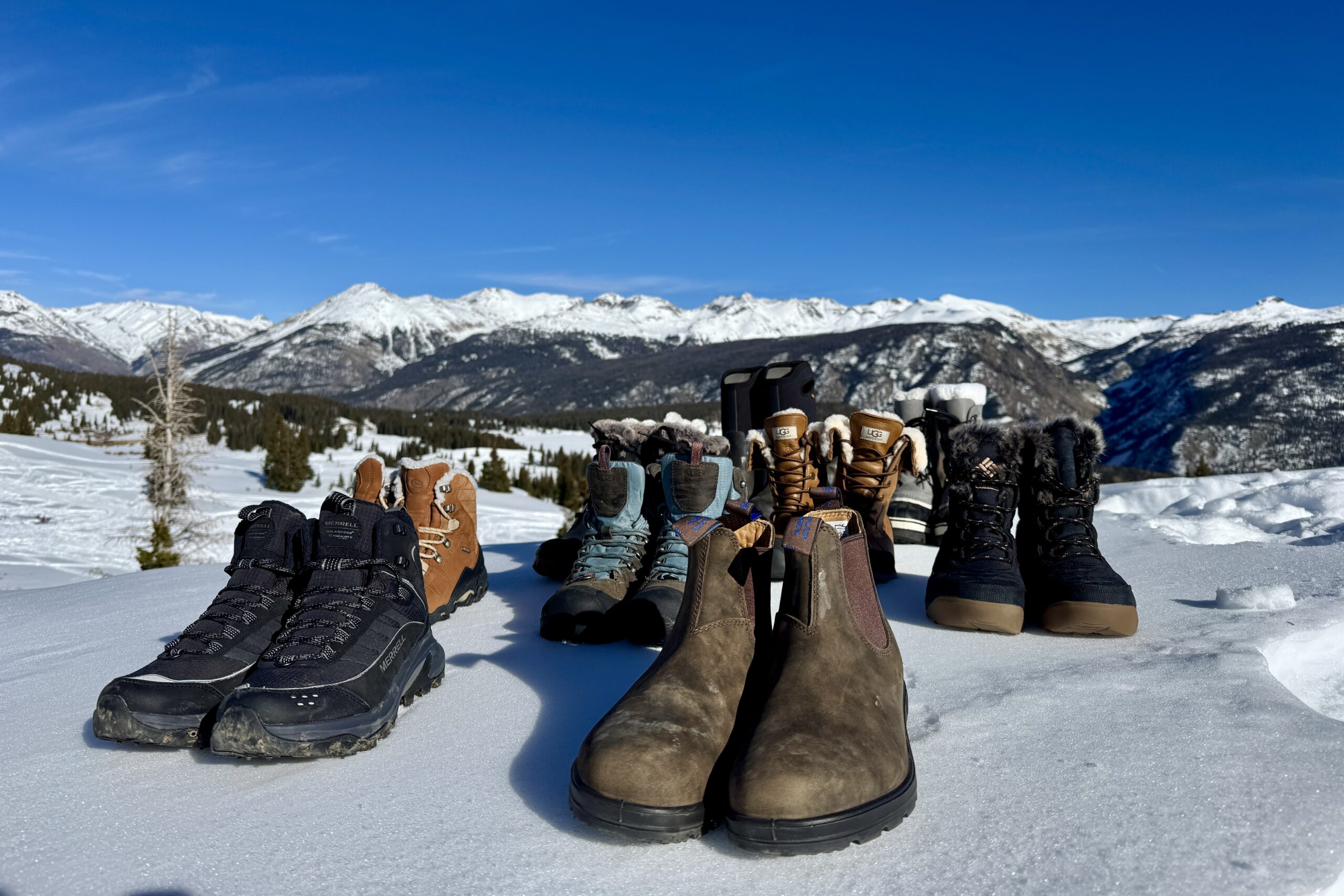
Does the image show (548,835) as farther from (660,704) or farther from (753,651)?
(753,651)

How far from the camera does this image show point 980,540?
2.92 metres

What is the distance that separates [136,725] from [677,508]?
194cm

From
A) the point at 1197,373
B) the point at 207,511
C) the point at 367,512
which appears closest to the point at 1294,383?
the point at 1197,373

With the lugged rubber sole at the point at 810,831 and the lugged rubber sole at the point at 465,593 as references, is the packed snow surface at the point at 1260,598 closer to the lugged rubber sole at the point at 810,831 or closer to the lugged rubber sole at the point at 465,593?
the lugged rubber sole at the point at 810,831

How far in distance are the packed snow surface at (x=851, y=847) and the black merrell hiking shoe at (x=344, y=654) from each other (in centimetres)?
8

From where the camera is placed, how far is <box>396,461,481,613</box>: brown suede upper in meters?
3.30

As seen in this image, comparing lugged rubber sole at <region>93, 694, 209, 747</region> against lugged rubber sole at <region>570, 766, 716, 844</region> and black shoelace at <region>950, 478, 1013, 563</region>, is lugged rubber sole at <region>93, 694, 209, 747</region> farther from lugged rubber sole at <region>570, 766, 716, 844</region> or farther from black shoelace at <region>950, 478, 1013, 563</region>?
black shoelace at <region>950, 478, 1013, 563</region>

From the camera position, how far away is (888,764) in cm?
155

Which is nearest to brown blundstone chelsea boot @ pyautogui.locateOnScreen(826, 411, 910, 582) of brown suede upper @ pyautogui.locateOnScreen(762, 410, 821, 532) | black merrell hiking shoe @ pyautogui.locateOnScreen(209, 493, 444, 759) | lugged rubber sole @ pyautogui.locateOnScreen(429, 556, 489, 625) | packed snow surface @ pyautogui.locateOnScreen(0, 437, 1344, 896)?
brown suede upper @ pyautogui.locateOnScreen(762, 410, 821, 532)

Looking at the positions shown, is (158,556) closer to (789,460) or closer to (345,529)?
(789,460)

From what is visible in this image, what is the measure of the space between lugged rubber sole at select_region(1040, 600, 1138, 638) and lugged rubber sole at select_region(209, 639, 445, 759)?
6.96 feet

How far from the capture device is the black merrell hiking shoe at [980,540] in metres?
2.73

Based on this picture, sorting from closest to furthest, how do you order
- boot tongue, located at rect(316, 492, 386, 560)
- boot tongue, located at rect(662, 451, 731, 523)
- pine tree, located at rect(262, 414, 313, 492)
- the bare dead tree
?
boot tongue, located at rect(316, 492, 386, 560)
boot tongue, located at rect(662, 451, 731, 523)
the bare dead tree
pine tree, located at rect(262, 414, 313, 492)

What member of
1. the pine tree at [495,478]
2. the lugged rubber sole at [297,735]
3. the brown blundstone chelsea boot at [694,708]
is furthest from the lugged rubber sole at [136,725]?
the pine tree at [495,478]
